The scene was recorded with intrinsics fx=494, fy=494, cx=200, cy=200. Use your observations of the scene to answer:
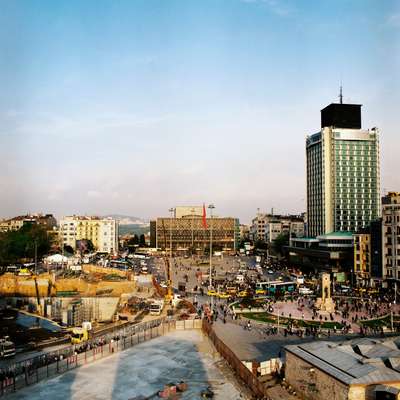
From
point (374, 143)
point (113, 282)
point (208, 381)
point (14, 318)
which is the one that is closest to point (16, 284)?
point (113, 282)

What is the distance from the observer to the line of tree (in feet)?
394

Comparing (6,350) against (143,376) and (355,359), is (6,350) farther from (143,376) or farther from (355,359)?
(355,359)

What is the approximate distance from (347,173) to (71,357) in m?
110

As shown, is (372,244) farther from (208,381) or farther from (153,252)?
(153,252)

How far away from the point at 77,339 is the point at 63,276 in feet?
171

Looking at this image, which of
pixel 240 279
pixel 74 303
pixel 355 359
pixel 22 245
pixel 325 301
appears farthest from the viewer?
pixel 22 245

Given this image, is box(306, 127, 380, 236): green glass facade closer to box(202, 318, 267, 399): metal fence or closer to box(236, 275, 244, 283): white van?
box(236, 275, 244, 283): white van

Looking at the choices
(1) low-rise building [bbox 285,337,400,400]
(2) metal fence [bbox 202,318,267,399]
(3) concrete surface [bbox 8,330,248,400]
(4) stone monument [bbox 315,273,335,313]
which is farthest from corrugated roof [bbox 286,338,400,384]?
(4) stone monument [bbox 315,273,335,313]

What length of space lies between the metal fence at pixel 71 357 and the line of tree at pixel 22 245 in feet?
241

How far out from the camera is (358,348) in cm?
3167

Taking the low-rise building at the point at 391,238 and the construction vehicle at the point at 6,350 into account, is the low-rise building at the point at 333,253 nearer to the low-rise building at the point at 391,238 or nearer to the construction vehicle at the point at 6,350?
the low-rise building at the point at 391,238

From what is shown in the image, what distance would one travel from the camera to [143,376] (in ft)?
121

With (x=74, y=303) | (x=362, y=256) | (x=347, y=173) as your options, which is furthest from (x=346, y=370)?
(x=347, y=173)

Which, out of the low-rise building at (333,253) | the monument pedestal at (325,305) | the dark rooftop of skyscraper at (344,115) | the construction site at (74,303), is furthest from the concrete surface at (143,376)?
the dark rooftop of skyscraper at (344,115)
